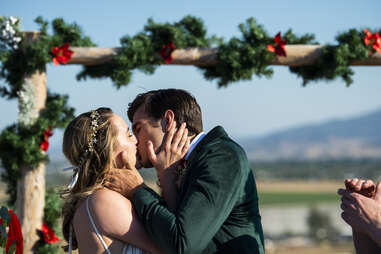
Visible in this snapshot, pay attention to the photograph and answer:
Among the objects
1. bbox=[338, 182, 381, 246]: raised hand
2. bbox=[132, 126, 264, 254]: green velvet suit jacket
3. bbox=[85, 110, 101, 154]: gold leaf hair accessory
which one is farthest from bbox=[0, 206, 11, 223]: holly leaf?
bbox=[338, 182, 381, 246]: raised hand

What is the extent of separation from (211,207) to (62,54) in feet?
13.6

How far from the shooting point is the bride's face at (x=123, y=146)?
253cm

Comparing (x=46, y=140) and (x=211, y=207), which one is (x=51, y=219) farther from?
(x=211, y=207)

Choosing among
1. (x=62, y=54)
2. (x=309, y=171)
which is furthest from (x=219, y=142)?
(x=309, y=171)

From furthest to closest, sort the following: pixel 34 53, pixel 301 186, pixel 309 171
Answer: pixel 309 171 → pixel 301 186 → pixel 34 53

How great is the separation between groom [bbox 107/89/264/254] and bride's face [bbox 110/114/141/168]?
74 mm

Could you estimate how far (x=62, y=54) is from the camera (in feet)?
18.8

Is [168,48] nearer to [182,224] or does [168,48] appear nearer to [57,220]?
[57,220]

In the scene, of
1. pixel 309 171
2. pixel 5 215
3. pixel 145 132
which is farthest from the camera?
pixel 309 171

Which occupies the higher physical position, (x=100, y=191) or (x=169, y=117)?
(x=169, y=117)

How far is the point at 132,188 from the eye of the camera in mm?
2344

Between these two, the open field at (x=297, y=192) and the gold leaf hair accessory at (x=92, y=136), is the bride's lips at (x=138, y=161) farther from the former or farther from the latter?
the open field at (x=297, y=192)

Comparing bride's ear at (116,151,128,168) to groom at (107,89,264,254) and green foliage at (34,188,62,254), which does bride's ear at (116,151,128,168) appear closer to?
groom at (107,89,264,254)

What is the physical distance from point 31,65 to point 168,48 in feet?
5.13
